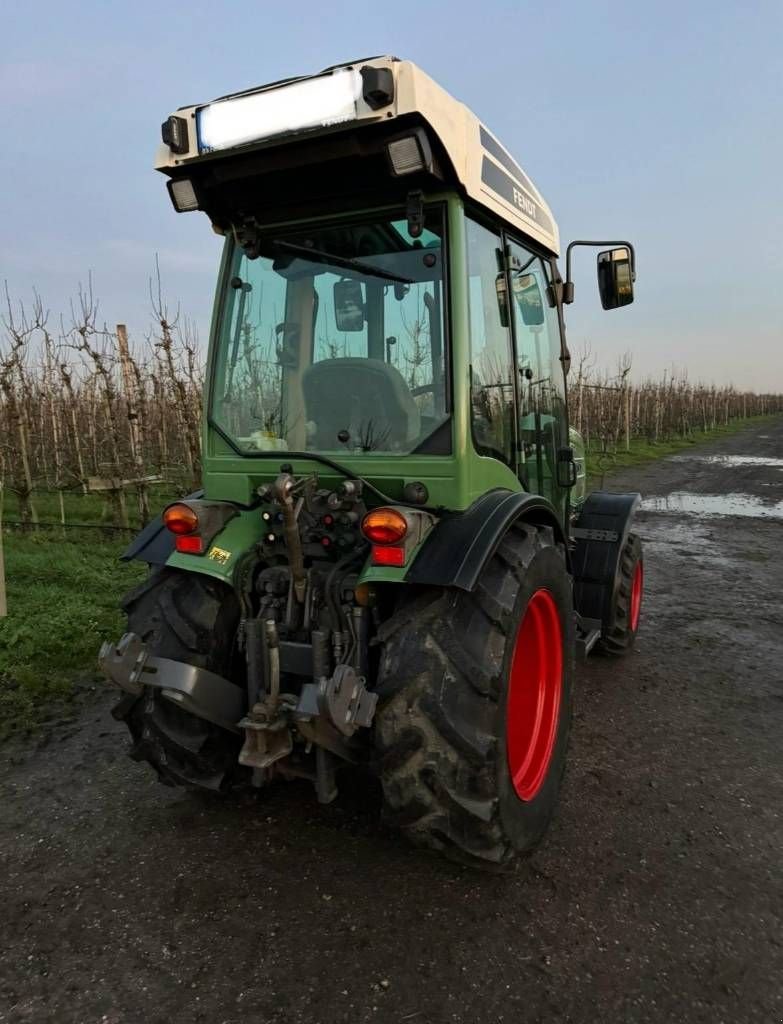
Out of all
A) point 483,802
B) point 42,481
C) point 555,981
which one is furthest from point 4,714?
point 42,481

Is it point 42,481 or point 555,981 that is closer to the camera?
point 555,981

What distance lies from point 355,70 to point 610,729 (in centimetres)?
331

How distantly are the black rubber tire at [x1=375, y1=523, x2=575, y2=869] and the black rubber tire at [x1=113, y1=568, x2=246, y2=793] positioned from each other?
0.78 metres

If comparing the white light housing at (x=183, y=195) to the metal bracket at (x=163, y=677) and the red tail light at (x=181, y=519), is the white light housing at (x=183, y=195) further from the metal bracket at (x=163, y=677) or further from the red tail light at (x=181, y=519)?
the metal bracket at (x=163, y=677)

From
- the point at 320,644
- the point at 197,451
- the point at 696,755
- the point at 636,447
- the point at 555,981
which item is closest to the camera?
the point at 555,981

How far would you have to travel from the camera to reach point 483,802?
7.16 feet

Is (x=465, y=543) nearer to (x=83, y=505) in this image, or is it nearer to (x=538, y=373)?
(x=538, y=373)

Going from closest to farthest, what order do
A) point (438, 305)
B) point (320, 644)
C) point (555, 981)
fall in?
point (555, 981) → point (320, 644) → point (438, 305)

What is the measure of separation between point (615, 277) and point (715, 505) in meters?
10.2

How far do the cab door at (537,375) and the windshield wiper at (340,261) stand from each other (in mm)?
698

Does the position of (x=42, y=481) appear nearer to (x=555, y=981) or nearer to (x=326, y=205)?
(x=326, y=205)

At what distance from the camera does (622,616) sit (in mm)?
4602

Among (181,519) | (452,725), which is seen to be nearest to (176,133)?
(181,519)

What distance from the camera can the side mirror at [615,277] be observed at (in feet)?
11.8
